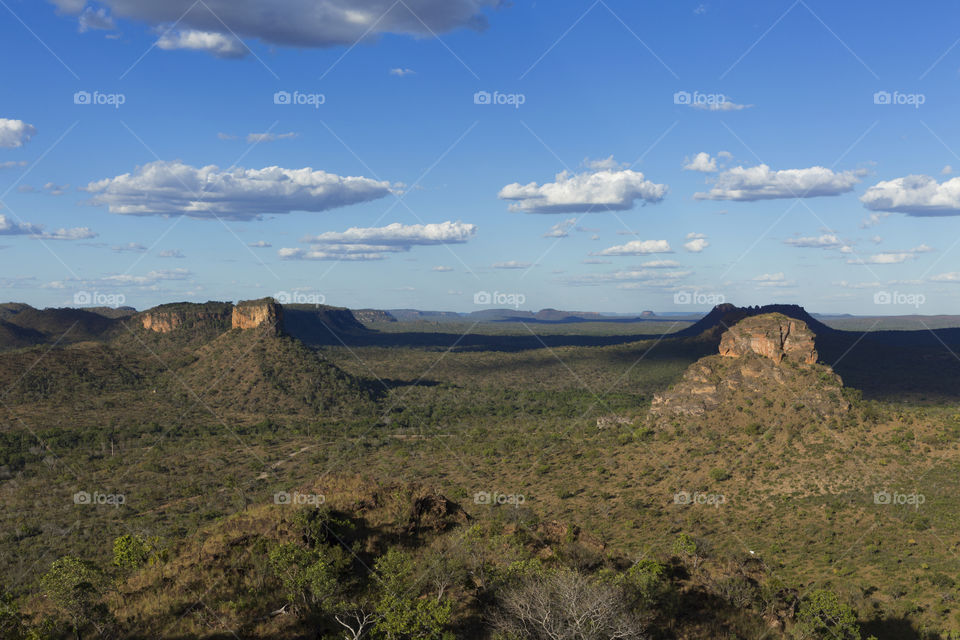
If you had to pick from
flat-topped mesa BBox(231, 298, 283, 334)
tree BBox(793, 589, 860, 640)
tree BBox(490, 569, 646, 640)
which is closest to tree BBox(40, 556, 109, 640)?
tree BBox(490, 569, 646, 640)

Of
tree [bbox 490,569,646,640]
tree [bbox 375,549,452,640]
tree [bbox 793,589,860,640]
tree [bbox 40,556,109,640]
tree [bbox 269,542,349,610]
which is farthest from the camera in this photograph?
tree [bbox 793,589,860,640]

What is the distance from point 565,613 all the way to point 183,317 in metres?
166

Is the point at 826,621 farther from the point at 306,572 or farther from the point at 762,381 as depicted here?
the point at 762,381

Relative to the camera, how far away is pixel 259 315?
444 feet

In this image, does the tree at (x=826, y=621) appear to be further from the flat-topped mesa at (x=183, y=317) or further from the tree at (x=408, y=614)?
the flat-topped mesa at (x=183, y=317)

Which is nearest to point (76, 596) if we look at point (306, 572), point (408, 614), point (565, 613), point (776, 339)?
point (306, 572)

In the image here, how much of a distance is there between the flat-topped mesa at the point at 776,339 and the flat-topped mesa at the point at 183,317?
138814 millimetres

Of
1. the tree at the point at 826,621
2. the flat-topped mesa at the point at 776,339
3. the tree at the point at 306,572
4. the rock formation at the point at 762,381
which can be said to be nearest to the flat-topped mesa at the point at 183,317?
the rock formation at the point at 762,381

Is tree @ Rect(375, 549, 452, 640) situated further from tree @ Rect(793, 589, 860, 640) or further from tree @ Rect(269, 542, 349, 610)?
tree @ Rect(793, 589, 860, 640)

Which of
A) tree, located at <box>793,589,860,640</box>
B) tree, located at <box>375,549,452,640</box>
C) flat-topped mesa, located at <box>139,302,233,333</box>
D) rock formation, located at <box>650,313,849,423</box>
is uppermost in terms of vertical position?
flat-topped mesa, located at <box>139,302,233,333</box>

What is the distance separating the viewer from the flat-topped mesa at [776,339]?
219 ft

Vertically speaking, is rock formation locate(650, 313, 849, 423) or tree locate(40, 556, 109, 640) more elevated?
rock formation locate(650, 313, 849, 423)

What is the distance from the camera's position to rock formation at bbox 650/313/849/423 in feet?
209

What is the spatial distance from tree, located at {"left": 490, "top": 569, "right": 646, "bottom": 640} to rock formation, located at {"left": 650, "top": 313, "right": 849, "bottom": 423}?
47.2 meters
